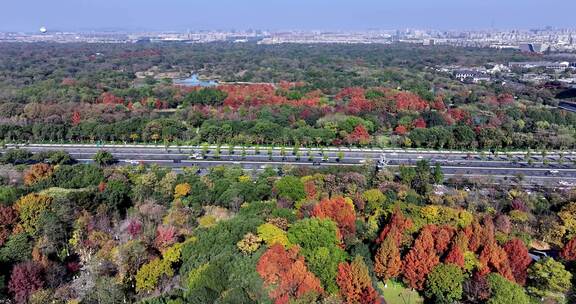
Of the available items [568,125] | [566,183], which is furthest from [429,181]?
[568,125]

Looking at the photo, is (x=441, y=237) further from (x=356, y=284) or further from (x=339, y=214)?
(x=356, y=284)

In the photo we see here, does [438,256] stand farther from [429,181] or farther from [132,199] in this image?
[132,199]

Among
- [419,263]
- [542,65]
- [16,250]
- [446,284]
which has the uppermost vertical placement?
[542,65]

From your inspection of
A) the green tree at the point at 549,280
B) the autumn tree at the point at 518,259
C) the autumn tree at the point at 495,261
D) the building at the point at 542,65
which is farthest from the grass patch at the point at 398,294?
the building at the point at 542,65

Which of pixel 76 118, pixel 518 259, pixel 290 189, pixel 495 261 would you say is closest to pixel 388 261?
pixel 495 261

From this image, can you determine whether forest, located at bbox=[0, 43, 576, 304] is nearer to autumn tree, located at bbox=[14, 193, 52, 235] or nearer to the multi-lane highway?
autumn tree, located at bbox=[14, 193, 52, 235]
